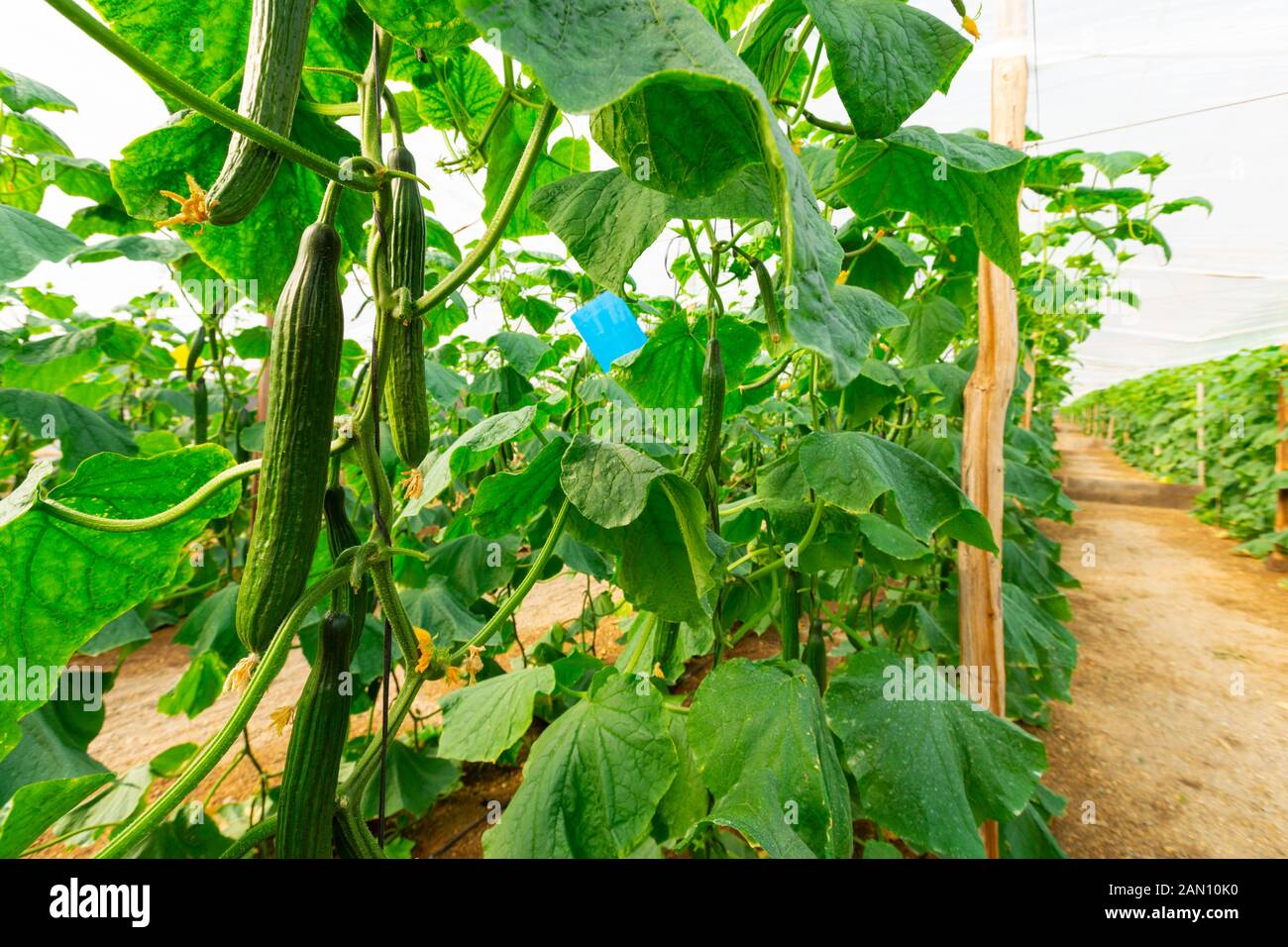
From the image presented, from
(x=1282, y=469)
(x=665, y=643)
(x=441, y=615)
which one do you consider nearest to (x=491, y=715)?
(x=665, y=643)

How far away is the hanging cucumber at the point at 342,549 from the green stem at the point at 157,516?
0.07m

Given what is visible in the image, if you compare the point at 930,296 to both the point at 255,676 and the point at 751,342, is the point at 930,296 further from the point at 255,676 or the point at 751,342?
the point at 255,676

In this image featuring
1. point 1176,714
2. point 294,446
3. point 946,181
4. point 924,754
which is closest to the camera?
point 294,446

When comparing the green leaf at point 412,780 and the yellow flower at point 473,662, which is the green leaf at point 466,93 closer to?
the yellow flower at point 473,662

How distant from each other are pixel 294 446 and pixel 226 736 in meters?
0.24

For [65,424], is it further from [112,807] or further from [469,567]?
[469,567]

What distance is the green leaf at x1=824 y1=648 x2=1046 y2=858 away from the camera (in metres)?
1.14

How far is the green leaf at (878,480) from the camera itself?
1081 millimetres

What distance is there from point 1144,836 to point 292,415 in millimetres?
3344

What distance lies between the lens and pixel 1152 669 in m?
4.07

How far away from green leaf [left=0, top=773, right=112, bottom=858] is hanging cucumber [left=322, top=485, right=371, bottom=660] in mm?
254

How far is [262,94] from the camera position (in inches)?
18.7

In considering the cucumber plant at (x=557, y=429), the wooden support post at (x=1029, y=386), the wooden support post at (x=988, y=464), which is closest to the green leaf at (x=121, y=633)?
the cucumber plant at (x=557, y=429)

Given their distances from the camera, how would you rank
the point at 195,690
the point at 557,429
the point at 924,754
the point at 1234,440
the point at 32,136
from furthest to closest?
the point at 1234,440
the point at 195,690
the point at 32,136
the point at 557,429
the point at 924,754
